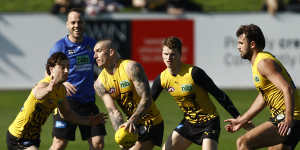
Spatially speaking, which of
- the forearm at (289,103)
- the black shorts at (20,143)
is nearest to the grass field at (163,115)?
the black shorts at (20,143)

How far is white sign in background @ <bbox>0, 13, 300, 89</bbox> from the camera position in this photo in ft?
70.4

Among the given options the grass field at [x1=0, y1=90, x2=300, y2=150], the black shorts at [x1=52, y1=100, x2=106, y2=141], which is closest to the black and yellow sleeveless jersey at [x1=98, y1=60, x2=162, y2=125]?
the black shorts at [x1=52, y1=100, x2=106, y2=141]

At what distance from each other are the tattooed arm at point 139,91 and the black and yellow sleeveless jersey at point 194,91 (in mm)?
645

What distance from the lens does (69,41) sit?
401 inches

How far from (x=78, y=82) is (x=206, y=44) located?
12.3 metres

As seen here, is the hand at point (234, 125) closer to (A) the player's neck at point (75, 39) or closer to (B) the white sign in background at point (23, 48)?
(A) the player's neck at point (75, 39)

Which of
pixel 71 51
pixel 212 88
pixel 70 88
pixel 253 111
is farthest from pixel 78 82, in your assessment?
pixel 253 111

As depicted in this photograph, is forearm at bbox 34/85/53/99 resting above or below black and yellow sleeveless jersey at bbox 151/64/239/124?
above

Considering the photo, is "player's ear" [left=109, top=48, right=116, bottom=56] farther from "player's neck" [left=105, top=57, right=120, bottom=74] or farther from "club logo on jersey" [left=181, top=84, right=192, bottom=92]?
"club logo on jersey" [left=181, top=84, right=192, bottom=92]

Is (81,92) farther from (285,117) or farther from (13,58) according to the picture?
(13,58)

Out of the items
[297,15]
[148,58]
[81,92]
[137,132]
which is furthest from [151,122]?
[297,15]

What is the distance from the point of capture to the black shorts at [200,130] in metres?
9.03

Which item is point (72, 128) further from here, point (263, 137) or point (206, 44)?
point (206, 44)

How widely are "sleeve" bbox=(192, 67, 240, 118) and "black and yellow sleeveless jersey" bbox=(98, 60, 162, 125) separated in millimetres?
720
